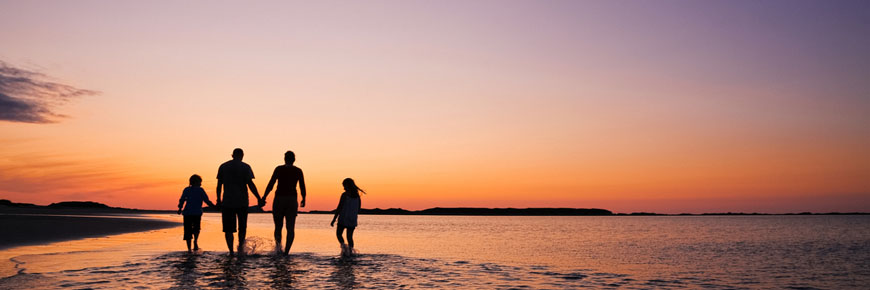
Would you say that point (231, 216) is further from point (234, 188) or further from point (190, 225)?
point (190, 225)

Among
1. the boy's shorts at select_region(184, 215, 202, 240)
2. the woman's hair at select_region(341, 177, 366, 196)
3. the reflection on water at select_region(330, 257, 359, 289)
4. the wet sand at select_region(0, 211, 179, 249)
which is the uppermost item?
the woman's hair at select_region(341, 177, 366, 196)

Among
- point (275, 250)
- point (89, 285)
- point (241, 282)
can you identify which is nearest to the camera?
point (89, 285)

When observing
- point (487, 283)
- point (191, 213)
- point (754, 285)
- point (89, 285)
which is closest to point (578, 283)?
point (487, 283)

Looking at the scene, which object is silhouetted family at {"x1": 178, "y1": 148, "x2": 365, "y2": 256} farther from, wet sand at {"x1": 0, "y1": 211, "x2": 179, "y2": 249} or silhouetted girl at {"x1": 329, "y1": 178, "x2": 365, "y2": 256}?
wet sand at {"x1": 0, "y1": 211, "x2": 179, "y2": 249}

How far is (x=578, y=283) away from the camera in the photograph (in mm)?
11219

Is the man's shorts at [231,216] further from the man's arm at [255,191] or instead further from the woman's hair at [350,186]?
the woman's hair at [350,186]

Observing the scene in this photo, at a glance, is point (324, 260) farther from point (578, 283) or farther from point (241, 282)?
point (578, 283)

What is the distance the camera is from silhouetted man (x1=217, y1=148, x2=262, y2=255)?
542 inches

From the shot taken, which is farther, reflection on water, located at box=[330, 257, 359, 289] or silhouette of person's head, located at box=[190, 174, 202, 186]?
silhouette of person's head, located at box=[190, 174, 202, 186]

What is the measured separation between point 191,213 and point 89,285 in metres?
6.86

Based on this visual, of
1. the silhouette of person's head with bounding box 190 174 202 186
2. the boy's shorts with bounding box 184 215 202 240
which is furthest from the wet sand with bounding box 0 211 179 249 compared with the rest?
the silhouette of person's head with bounding box 190 174 202 186

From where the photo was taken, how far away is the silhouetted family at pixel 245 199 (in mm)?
13805

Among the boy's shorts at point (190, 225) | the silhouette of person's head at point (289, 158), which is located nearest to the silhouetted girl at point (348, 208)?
the silhouette of person's head at point (289, 158)

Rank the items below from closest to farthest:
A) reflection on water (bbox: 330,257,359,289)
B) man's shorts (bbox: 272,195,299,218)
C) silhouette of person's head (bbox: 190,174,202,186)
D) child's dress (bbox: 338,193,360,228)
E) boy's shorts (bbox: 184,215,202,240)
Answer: reflection on water (bbox: 330,257,359,289), man's shorts (bbox: 272,195,299,218), boy's shorts (bbox: 184,215,202,240), child's dress (bbox: 338,193,360,228), silhouette of person's head (bbox: 190,174,202,186)
